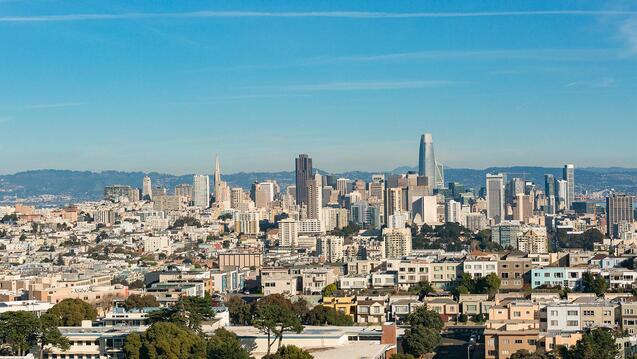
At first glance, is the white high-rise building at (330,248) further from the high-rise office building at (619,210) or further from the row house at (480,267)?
the high-rise office building at (619,210)

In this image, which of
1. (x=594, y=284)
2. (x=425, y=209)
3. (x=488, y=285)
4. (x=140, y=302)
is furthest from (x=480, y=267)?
(x=425, y=209)

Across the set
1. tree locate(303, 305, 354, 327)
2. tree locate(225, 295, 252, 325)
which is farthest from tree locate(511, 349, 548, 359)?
tree locate(225, 295, 252, 325)

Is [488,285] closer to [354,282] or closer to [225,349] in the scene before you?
[354,282]

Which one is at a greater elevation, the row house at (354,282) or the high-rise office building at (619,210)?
the high-rise office building at (619,210)

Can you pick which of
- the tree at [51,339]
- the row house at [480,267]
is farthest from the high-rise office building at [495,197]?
the tree at [51,339]

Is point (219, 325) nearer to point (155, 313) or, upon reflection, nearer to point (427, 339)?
point (155, 313)

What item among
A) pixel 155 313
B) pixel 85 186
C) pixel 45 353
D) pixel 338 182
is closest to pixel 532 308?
pixel 155 313
